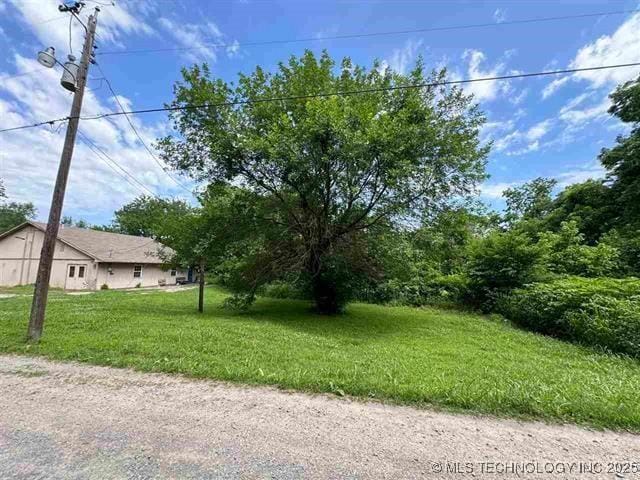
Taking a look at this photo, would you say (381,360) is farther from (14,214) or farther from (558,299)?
(14,214)

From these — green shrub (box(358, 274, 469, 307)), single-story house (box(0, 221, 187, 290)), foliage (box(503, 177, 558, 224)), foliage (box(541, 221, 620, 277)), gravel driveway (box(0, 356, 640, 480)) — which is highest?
foliage (box(503, 177, 558, 224))

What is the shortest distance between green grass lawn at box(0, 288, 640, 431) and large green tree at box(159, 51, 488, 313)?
312 cm

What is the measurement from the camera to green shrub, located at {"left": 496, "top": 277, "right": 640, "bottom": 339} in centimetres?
847

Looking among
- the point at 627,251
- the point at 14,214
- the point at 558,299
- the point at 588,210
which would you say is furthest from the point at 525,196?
the point at 14,214

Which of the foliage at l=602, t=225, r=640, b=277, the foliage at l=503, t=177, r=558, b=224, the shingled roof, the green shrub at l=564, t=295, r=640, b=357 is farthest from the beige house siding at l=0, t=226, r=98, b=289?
the foliage at l=503, t=177, r=558, b=224

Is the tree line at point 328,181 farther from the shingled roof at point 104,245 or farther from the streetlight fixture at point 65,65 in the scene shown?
the shingled roof at point 104,245

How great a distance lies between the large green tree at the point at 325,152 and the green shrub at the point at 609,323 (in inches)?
173

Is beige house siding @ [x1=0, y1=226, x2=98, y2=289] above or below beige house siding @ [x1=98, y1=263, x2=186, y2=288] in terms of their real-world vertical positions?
above

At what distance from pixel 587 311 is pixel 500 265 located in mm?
5068

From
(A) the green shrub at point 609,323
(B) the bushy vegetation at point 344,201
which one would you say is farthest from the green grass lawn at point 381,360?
(B) the bushy vegetation at point 344,201

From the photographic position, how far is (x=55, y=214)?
613 centimetres

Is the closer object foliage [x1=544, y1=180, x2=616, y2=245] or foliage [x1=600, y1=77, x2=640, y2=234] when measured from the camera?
foliage [x1=600, y1=77, x2=640, y2=234]

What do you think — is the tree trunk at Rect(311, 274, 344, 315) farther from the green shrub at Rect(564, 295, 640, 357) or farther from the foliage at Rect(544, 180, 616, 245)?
the foliage at Rect(544, 180, 616, 245)

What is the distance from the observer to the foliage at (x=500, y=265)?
41.6 feet
